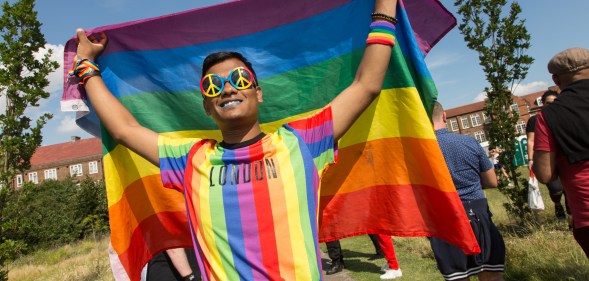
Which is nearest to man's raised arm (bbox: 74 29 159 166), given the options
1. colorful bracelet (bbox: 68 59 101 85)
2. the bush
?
colorful bracelet (bbox: 68 59 101 85)

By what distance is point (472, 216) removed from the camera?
3865 millimetres

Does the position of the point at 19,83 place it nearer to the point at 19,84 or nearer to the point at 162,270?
the point at 19,84

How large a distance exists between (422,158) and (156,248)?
1876 mm

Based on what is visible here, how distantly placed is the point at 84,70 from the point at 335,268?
6535mm

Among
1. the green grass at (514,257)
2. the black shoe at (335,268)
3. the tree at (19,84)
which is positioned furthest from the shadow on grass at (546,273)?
the tree at (19,84)

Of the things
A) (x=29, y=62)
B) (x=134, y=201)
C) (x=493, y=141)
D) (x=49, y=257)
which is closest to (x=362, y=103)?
(x=134, y=201)

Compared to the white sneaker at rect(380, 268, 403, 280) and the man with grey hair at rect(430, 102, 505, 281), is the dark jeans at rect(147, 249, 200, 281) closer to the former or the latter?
the man with grey hair at rect(430, 102, 505, 281)

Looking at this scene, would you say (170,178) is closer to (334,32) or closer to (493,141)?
(334,32)

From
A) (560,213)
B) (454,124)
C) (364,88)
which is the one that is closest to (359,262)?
(560,213)

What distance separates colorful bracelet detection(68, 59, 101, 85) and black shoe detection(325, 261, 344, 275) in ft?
21.2

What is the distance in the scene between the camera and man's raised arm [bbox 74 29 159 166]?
2.19 meters

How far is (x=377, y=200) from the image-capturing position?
2674mm

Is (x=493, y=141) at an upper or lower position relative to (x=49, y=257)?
upper

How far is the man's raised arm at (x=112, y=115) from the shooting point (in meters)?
2.19
